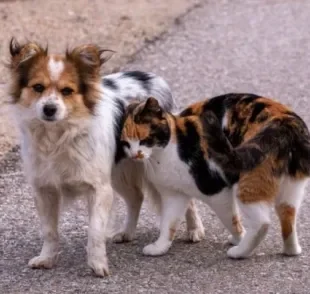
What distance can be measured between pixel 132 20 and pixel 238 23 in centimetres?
170

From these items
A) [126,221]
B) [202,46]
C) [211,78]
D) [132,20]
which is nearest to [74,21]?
[132,20]

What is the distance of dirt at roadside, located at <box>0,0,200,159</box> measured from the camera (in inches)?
540

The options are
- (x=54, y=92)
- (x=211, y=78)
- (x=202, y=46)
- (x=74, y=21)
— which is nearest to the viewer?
(x=54, y=92)

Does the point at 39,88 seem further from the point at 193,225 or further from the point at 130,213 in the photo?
the point at 193,225

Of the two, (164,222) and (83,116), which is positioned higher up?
(83,116)

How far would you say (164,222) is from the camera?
6.78 metres

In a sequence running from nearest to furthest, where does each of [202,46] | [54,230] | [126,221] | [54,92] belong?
[54,92], [54,230], [126,221], [202,46]

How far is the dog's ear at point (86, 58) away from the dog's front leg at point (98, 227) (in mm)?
739

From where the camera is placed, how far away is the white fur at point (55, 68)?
6.33m

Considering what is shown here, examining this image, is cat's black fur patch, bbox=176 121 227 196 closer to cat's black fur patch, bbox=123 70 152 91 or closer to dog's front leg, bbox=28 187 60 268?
cat's black fur patch, bbox=123 70 152 91

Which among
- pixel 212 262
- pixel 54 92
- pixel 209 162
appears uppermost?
pixel 54 92

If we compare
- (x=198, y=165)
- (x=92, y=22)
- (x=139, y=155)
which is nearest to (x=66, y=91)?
(x=139, y=155)

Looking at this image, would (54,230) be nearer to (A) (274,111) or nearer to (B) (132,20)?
(A) (274,111)

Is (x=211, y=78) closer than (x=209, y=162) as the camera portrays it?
No
